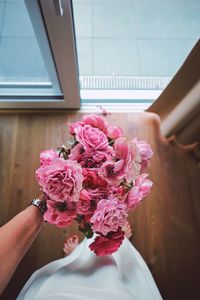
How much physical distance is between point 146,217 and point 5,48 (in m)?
1.08

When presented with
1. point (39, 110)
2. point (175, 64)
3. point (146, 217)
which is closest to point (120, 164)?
point (146, 217)

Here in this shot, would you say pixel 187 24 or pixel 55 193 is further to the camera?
pixel 187 24

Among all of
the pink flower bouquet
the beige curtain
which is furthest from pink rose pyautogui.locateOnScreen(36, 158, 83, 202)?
the beige curtain

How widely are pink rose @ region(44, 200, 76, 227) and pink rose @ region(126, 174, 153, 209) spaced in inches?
4.8

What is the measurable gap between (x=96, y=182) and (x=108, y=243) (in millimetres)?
148

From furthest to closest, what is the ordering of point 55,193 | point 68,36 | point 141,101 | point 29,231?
1. point 141,101
2. point 68,36
3. point 29,231
4. point 55,193

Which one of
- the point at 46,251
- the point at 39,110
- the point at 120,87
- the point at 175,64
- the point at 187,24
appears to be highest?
the point at 187,24

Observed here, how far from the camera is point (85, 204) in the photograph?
455mm

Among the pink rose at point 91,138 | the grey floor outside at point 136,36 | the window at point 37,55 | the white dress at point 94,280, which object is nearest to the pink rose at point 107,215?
the pink rose at point 91,138

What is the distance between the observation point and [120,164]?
44cm

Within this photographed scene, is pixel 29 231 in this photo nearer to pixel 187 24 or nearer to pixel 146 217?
pixel 146 217

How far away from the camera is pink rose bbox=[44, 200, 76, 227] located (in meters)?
0.45

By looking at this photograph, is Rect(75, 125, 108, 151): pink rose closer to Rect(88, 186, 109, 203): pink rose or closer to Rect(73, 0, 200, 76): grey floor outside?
Rect(88, 186, 109, 203): pink rose

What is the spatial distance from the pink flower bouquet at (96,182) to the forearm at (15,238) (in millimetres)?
111
